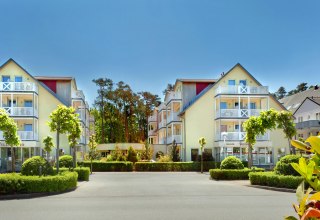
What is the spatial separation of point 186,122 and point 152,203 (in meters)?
33.4

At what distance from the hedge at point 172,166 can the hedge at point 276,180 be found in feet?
62.6

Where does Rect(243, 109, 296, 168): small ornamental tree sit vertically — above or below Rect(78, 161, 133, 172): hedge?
above

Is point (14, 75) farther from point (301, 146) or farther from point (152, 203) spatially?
point (301, 146)

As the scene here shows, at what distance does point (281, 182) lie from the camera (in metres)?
22.8

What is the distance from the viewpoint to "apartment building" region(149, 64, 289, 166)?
4762 cm

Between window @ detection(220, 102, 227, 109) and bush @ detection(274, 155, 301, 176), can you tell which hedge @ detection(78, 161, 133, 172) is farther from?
bush @ detection(274, 155, 301, 176)

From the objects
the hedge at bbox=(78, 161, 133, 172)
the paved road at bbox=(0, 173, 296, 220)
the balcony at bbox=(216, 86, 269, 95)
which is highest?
the balcony at bbox=(216, 86, 269, 95)

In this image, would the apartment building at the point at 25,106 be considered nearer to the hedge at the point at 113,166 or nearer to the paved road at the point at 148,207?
the hedge at the point at 113,166

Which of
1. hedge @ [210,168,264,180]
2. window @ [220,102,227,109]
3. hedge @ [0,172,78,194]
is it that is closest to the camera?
hedge @ [0,172,78,194]

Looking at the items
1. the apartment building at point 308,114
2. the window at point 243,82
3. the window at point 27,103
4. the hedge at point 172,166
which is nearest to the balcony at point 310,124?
the apartment building at point 308,114

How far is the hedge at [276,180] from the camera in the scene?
72.8 ft

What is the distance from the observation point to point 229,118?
47.8 meters

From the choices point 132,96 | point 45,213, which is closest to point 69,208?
point 45,213

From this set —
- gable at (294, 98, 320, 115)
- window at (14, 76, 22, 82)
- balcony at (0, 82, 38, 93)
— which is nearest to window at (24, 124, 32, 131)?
balcony at (0, 82, 38, 93)
